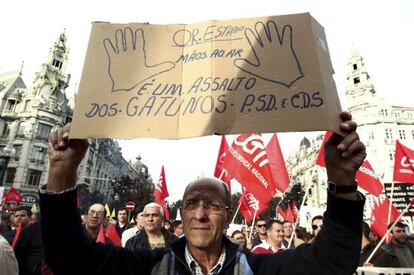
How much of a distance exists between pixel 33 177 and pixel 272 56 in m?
52.3

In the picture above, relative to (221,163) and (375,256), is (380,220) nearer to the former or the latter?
(375,256)

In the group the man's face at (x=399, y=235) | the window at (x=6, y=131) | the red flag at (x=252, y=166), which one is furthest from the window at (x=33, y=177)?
the man's face at (x=399, y=235)

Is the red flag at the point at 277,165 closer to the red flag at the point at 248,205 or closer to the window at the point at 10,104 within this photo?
the red flag at the point at 248,205

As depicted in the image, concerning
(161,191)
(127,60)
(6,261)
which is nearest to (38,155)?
(161,191)

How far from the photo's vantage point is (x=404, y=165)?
8.05 meters

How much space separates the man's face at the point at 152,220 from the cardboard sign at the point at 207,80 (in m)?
3.67

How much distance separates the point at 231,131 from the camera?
6.01 ft

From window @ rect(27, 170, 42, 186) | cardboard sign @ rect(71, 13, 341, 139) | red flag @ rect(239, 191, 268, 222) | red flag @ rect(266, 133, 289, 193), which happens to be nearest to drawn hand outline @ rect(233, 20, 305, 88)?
cardboard sign @ rect(71, 13, 341, 139)

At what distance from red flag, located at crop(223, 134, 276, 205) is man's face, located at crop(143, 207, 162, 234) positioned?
95.3 inches

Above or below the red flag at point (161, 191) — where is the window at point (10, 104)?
above

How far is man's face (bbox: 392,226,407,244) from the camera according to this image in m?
5.94

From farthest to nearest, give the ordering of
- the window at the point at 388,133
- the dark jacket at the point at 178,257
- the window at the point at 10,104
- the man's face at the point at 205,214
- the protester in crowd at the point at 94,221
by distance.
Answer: the window at the point at 10,104
the window at the point at 388,133
the protester in crowd at the point at 94,221
the man's face at the point at 205,214
the dark jacket at the point at 178,257

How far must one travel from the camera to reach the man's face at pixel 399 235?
5.94m

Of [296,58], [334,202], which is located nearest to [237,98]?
[296,58]
